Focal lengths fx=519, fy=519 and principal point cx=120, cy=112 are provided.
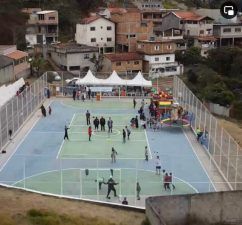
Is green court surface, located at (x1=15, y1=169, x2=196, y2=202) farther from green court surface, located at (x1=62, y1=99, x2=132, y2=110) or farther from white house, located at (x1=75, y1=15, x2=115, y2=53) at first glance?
white house, located at (x1=75, y1=15, x2=115, y2=53)

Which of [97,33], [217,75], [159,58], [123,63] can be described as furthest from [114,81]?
[97,33]

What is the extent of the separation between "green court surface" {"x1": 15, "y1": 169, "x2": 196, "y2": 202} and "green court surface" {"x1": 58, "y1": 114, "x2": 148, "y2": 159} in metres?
2.48

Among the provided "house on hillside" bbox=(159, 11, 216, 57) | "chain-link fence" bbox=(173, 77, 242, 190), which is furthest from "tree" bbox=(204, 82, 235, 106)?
"house on hillside" bbox=(159, 11, 216, 57)

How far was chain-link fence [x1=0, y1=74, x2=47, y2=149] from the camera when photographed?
2511cm

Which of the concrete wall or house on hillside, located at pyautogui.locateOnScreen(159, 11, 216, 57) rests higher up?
house on hillside, located at pyautogui.locateOnScreen(159, 11, 216, 57)

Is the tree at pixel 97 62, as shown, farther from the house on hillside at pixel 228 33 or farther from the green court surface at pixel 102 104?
the house on hillside at pixel 228 33

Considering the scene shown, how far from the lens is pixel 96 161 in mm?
22891

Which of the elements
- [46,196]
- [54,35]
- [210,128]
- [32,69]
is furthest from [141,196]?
[54,35]

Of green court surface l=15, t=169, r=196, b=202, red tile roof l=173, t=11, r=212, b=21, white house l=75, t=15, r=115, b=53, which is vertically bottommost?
green court surface l=15, t=169, r=196, b=202

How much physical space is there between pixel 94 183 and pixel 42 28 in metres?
43.2

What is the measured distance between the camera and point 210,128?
24.6 metres

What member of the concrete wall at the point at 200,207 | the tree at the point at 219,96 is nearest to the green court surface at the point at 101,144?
the concrete wall at the point at 200,207

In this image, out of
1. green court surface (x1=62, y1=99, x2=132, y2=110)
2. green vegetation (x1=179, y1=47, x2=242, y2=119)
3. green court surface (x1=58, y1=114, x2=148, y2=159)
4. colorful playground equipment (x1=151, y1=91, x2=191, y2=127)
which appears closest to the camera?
green court surface (x1=58, y1=114, x2=148, y2=159)

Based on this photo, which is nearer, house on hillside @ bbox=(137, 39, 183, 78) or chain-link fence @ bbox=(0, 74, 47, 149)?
chain-link fence @ bbox=(0, 74, 47, 149)
